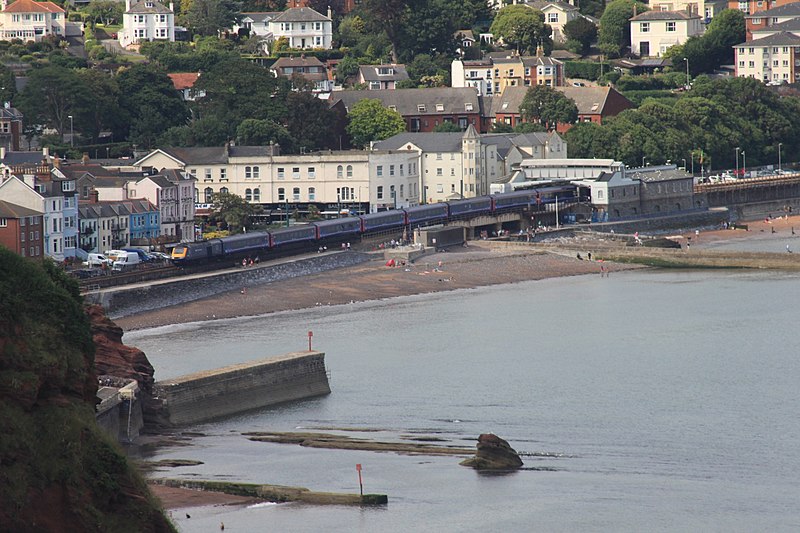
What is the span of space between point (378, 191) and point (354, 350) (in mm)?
38363

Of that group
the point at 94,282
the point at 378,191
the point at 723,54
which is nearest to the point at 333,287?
the point at 94,282

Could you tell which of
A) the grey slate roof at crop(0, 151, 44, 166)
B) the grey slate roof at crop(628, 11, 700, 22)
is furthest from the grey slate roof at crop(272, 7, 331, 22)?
the grey slate roof at crop(0, 151, 44, 166)

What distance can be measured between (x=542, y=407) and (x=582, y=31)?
105 meters

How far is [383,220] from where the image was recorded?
9231 centimetres

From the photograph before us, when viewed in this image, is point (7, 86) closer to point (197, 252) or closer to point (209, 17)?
point (209, 17)

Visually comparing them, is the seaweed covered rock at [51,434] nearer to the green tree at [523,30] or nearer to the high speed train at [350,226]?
the high speed train at [350,226]

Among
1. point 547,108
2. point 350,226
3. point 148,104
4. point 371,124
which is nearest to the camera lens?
point 350,226

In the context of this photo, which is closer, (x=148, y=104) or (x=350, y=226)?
(x=350, y=226)

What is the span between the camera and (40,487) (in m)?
29.1

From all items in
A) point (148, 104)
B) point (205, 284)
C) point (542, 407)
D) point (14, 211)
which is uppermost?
point (148, 104)

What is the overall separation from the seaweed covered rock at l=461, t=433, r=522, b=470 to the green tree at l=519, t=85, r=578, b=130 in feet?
252

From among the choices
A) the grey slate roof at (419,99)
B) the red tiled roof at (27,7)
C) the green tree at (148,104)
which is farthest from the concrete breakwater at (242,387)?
the red tiled roof at (27,7)

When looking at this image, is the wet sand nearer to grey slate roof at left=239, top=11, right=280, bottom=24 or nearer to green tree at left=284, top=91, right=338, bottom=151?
green tree at left=284, top=91, right=338, bottom=151

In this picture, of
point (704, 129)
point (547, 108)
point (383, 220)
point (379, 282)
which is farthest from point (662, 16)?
point (379, 282)
